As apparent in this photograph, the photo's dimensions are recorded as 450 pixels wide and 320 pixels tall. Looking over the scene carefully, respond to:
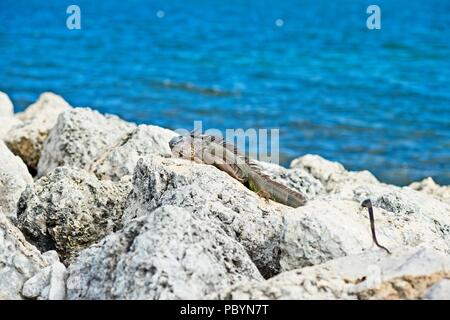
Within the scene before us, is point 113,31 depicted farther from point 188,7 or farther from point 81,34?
point 188,7

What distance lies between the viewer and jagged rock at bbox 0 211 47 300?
4.62 m

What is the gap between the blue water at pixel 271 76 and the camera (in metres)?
14.5

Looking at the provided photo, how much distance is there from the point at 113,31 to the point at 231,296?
1142 inches

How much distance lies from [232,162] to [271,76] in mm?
15811

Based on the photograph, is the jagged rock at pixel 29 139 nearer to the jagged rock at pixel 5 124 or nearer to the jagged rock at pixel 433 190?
the jagged rock at pixel 5 124

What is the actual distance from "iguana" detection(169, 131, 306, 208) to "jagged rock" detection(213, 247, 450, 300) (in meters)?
1.42

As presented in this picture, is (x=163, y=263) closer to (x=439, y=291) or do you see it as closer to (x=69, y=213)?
(x=439, y=291)

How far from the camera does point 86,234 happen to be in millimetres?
5730

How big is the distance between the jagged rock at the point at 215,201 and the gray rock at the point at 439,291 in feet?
3.86

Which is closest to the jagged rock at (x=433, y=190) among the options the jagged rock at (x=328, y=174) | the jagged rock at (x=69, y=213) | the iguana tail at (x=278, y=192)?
the jagged rock at (x=328, y=174)

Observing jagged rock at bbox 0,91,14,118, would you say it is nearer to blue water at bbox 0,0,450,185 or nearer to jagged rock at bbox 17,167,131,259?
blue water at bbox 0,0,450,185

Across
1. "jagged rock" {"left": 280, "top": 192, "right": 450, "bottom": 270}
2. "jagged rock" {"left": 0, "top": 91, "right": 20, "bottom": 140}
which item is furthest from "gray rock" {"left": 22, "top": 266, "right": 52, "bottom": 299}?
"jagged rock" {"left": 0, "top": 91, "right": 20, "bottom": 140}

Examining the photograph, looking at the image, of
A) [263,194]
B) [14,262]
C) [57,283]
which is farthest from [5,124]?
[57,283]
